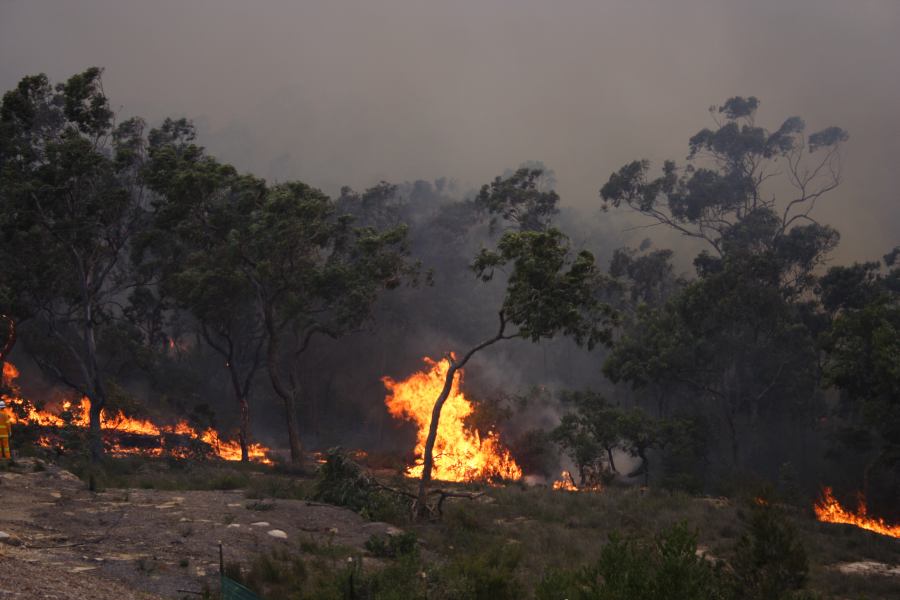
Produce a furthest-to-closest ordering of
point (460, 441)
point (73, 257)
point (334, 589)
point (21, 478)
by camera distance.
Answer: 1. point (460, 441)
2. point (73, 257)
3. point (21, 478)
4. point (334, 589)

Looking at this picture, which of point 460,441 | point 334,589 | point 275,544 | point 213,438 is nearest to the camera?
point 334,589

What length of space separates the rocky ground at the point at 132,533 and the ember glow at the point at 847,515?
73.0 ft

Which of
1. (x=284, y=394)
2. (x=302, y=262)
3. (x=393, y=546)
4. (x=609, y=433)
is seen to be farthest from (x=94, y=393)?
(x=609, y=433)

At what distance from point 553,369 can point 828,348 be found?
3699cm

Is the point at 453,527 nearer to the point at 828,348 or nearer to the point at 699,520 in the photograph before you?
the point at 699,520

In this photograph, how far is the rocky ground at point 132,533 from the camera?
40.3ft

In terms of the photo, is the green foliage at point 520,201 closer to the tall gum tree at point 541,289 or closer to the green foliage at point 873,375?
the green foliage at point 873,375

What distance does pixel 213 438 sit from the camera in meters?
46.3

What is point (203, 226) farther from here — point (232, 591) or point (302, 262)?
point (232, 591)

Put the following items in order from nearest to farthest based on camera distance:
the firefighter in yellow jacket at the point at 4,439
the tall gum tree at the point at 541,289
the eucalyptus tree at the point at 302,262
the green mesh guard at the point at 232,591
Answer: the green mesh guard at the point at 232,591 → the tall gum tree at the point at 541,289 → the firefighter in yellow jacket at the point at 4,439 → the eucalyptus tree at the point at 302,262

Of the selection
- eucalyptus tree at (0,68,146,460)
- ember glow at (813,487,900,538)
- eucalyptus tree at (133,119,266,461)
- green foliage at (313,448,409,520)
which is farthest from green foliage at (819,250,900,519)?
eucalyptus tree at (0,68,146,460)

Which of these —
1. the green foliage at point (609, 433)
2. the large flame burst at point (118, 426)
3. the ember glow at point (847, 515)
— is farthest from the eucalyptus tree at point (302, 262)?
the ember glow at point (847, 515)

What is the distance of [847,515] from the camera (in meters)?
33.5

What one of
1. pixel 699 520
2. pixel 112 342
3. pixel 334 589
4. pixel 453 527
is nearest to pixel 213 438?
pixel 112 342
